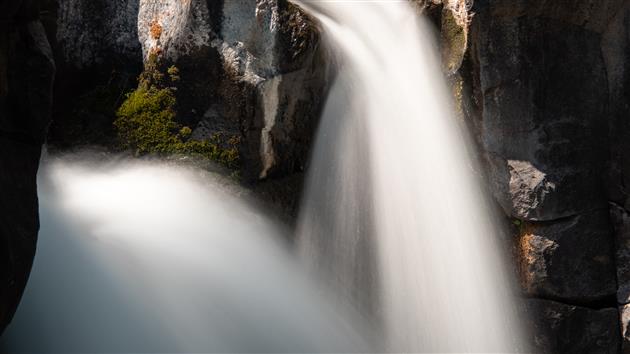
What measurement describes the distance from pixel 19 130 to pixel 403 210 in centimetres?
360

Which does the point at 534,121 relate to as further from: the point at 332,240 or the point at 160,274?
the point at 160,274

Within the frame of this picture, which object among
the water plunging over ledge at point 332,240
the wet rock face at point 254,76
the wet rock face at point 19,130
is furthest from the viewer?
the wet rock face at point 254,76

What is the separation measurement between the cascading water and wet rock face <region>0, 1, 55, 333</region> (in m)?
3.18

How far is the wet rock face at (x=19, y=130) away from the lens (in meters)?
4.15

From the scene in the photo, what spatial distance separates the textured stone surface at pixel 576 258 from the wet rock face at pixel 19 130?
4.35 metres

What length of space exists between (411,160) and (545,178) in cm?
127

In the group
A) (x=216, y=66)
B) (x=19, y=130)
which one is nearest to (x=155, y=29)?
(x=216, y=66)

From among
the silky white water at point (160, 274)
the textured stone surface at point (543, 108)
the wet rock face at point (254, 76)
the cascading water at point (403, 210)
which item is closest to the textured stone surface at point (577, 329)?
the cascading water at point (403, 210)

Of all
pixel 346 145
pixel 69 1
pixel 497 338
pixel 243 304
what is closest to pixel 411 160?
pixel 346 145

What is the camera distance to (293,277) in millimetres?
6590

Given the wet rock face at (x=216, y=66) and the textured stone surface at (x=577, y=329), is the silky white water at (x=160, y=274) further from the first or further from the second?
the textured stone surface at (x=577, y=329)

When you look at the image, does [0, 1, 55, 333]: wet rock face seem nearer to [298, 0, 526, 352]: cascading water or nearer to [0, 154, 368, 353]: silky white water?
[0, 154, 368, 353]: silky white water

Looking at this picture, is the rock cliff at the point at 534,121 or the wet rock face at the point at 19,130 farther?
the rock cliff at the point at 534,121

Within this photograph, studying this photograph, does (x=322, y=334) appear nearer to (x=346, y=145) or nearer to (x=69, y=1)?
(x=346, y=145)
